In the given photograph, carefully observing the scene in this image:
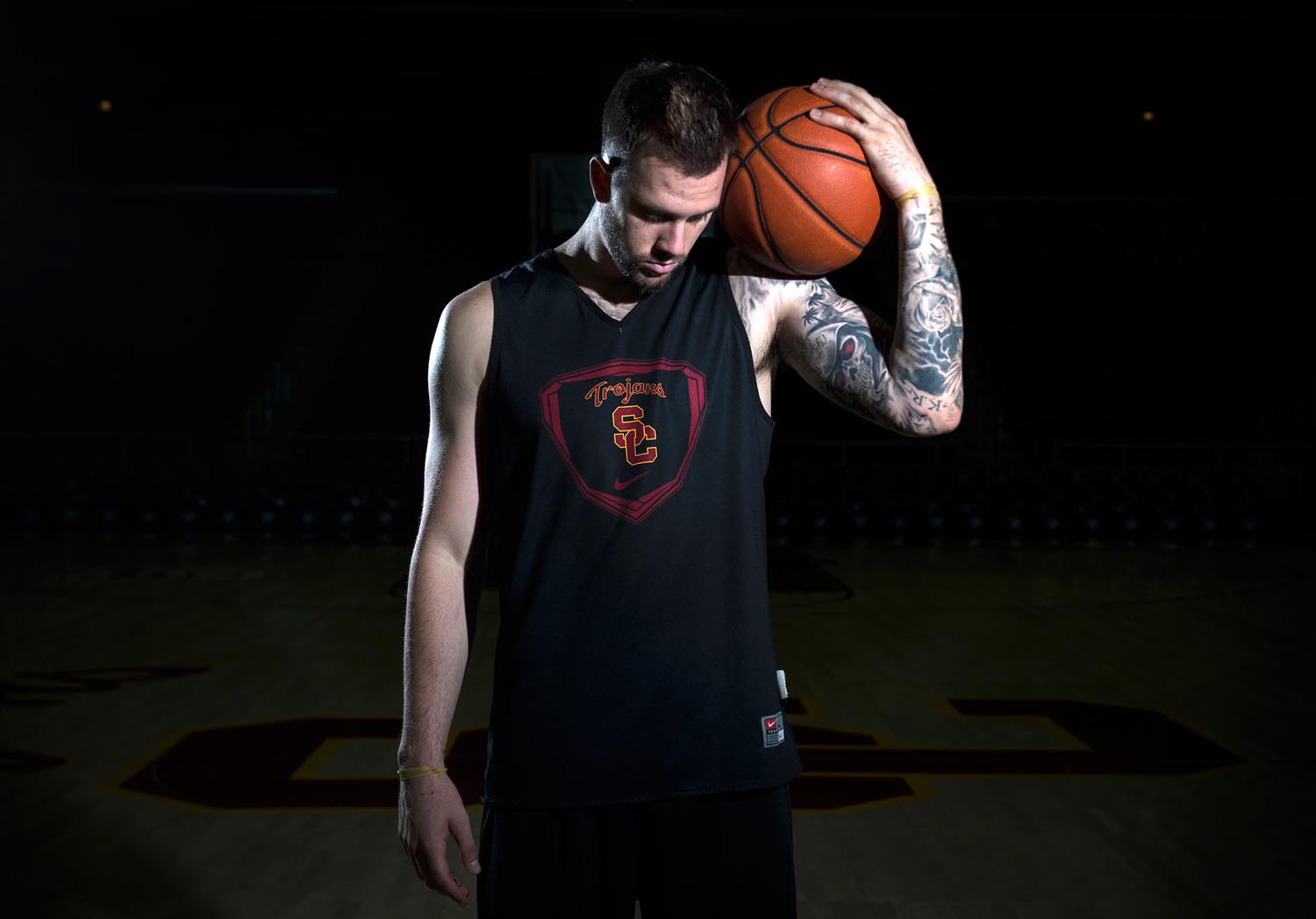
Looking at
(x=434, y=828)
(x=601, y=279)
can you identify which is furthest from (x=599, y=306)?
(x=434, y=828)

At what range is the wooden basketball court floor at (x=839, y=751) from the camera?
2.78 metres

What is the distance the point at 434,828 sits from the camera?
1.38 metres

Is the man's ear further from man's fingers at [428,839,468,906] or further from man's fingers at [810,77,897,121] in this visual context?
man's fingers at [428,839,468,906]

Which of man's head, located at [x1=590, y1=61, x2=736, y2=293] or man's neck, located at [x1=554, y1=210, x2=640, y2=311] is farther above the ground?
man's head, located at [x1=590, y1=61, x2=736, y2=293]

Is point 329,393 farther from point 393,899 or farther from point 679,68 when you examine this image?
point 679,68

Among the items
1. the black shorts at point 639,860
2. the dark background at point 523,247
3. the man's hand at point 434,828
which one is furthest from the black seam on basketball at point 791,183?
the dark background at point 523,247

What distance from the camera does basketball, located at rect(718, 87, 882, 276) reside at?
4.78ft

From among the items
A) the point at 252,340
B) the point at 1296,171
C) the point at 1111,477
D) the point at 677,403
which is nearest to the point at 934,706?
the point at 677,403

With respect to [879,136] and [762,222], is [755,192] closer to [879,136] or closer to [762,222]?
[762,222]

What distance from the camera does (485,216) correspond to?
10.5m

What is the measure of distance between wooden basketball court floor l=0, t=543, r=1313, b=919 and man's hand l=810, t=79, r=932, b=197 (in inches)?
32.4

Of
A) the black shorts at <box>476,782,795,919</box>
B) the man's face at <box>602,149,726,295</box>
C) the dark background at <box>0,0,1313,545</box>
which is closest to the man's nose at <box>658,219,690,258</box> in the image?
the man's face at <box>602,149,726,295</box>

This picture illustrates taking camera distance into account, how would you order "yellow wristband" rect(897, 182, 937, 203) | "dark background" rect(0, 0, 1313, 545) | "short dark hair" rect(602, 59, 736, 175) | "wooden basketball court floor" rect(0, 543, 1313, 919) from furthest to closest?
"dark background" rect(0, 0, 1313, 545) → "wooden basketball court floor" rect(0, 543, 1313, 919) → "yellow wristband" rect(897, 182, 937, 203) → "short dark hair" rect(602, 59, 736, 175)

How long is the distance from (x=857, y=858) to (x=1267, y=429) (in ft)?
36.1
